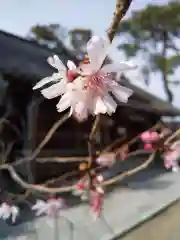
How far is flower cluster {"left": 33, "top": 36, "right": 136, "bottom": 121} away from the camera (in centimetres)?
29

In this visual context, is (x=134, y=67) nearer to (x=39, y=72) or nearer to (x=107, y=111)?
(x=107, y=111)

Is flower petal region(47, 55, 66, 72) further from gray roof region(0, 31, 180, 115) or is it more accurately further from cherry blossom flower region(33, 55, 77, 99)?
gray roof region(0, 31, 180, 115)

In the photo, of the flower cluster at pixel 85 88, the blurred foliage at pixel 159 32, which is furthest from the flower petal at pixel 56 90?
the blurred foliage at pixel 159 32

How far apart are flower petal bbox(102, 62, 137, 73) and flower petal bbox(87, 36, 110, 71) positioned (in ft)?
0.04

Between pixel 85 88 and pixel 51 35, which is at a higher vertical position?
pixel 51 35

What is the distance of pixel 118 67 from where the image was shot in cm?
28

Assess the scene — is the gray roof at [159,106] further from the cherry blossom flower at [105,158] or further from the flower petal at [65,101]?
the flower petal at [65,101]

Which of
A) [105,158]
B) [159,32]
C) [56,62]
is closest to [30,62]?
[159,32]

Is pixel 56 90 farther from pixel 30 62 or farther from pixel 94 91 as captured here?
pixel 30 62

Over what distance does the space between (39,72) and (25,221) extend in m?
0.82

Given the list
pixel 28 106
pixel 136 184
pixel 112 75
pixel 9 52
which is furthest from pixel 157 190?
pixel 112 75

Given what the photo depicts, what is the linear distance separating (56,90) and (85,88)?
3 centimetres

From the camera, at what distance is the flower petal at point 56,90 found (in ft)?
0.96

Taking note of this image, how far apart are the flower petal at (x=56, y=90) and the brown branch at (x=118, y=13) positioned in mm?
60
